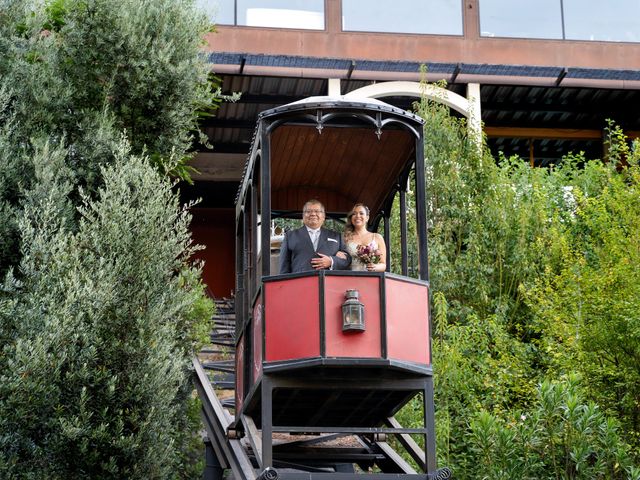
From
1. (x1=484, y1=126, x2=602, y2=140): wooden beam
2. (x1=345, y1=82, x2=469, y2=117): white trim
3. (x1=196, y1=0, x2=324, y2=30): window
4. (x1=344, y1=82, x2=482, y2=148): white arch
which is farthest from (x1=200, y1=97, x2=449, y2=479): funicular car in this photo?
(x1=484, y1=126, x2=602, y2=140): wooden beam

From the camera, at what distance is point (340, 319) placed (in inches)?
357

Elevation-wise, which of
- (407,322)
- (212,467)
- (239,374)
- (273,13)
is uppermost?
(273,13)

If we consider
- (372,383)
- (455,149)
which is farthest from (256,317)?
(455,149)

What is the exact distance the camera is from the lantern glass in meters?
8.99

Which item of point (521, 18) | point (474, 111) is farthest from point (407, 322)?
point (521, 18)

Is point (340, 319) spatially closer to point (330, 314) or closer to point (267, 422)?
point (330, 314)

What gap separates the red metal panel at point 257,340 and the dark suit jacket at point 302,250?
54 centimetres

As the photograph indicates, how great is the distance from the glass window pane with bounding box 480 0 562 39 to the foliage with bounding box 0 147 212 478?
12661mm

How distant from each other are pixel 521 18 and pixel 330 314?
49.3ft

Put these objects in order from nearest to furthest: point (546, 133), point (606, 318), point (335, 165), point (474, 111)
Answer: point (335, 165)
point (606, 318)
point (474, 111)
point (546, 133)

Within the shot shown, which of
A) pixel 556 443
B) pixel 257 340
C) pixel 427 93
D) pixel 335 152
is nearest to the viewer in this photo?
pixel 257 340

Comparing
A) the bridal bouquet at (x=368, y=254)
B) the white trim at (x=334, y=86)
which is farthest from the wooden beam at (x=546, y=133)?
the bridal bouquet at (x=368, y=254)

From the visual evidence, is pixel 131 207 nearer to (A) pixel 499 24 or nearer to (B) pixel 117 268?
(B) pixel 117 268

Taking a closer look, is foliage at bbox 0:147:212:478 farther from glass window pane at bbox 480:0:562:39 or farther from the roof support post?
glass window pane at bbox 480:0:562:39
